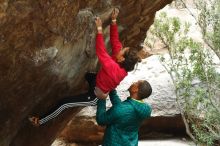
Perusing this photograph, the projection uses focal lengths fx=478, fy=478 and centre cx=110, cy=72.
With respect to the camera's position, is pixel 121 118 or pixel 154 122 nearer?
pixel 121 118

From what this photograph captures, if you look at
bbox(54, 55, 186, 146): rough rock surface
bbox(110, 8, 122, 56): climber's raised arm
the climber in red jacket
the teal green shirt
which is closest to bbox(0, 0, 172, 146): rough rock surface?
bbox(110, 8, 122, 56): climber's raised arm

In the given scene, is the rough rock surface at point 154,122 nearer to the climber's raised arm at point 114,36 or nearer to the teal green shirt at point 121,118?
the climber's raised arm at point 114,36

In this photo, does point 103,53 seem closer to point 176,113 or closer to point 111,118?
point 111,118

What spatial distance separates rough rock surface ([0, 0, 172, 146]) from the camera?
7.09 m

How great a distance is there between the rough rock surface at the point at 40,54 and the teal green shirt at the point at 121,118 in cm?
116

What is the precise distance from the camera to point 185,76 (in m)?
16.8

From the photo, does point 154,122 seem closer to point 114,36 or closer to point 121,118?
point 114,36

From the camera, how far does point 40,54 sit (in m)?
7.75

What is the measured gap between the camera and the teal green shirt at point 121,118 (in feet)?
25.1

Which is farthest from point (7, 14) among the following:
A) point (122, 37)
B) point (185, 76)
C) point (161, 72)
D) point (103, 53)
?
point (161, 72)

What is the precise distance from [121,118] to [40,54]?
5.48 feet

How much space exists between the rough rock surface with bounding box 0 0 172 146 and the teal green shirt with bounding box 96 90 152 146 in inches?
45.8

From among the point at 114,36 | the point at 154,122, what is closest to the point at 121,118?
the point at 114,36

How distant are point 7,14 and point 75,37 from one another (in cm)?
182
